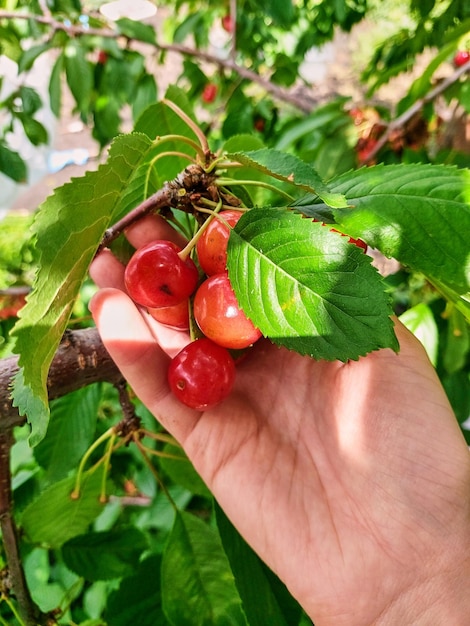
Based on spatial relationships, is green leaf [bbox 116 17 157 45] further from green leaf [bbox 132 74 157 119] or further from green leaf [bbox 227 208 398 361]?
green leaf [bbox 227 208 398 361]

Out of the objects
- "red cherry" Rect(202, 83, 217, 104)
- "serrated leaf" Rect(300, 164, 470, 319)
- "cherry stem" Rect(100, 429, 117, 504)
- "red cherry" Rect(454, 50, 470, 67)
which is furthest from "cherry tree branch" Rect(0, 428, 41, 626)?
"red cherry" Rect(454, 50, 470, 67)

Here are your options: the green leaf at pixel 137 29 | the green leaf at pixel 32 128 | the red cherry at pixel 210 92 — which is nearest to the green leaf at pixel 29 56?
the green leaf at pixel 32 128

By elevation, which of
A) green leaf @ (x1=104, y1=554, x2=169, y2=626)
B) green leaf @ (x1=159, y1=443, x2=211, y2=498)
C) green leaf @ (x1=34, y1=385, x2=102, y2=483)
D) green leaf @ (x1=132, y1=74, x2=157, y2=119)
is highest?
green leaf @ (x1=132, y1=74, x2=157, y2=119)

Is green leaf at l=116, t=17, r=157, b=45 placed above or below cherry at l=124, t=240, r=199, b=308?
above

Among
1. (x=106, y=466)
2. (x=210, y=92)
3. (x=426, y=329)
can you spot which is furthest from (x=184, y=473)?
(x=210, y=92)

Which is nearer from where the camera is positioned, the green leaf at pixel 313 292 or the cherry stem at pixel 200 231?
the green leaf at pixel 313 292

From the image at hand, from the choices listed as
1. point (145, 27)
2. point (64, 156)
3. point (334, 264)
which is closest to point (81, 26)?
point (145, 27)

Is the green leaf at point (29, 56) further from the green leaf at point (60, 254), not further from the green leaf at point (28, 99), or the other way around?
the green leaf at point (60, 254)
